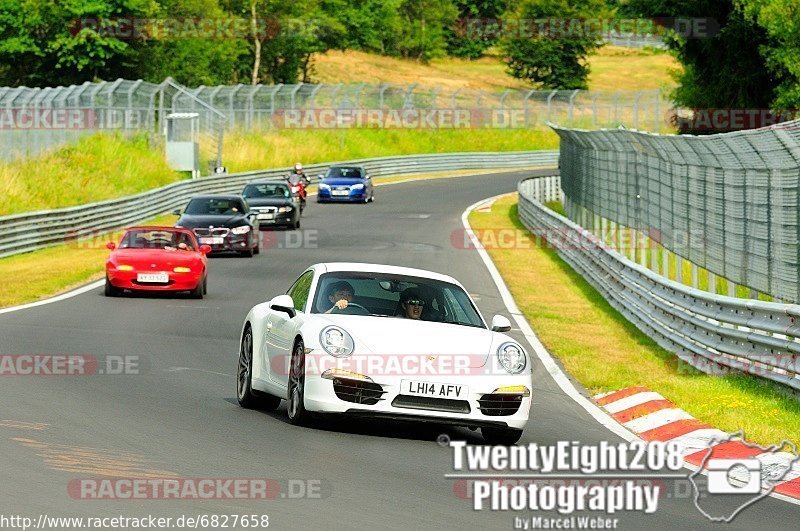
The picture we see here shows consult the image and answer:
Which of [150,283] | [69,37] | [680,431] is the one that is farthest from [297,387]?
[69,37]

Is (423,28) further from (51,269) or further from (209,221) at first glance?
(51,269)

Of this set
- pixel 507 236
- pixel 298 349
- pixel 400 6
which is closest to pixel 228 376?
pixel 298 349

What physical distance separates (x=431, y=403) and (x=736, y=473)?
222 cm

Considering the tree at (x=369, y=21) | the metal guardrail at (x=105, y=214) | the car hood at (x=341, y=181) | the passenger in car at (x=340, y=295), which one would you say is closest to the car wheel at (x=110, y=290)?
the metal guardrail at (x=105, y=214)

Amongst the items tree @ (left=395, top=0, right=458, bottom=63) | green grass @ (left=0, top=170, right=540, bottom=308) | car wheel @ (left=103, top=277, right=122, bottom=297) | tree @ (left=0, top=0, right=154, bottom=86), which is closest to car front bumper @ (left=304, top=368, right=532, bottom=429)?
green grass @ (left=0, top=170, right=540, bottom=308)

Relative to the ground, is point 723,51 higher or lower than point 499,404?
higher

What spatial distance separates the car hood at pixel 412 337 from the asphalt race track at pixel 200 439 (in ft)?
2.22

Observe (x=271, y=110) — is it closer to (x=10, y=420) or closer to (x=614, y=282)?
(x=614, y=282)

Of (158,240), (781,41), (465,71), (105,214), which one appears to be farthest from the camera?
(465,71)

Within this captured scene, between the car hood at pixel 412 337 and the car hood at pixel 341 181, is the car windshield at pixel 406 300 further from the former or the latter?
the car hood at pixel 341 181

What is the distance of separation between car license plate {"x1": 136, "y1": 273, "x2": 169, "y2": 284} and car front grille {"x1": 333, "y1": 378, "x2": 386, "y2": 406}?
1357 centimetres

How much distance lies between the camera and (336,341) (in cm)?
1145

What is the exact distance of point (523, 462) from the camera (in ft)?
34.8

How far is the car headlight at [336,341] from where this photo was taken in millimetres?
11375
